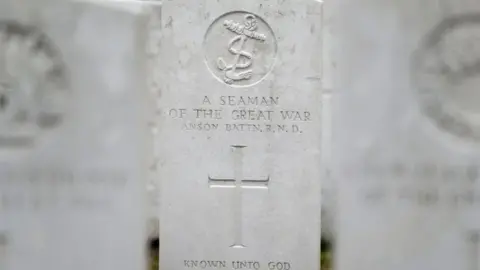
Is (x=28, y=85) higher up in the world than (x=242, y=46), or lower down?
lower down

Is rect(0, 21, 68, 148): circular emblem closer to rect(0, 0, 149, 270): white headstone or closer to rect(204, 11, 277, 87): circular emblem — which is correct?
rect(0, 0, 149, 270): white headstone

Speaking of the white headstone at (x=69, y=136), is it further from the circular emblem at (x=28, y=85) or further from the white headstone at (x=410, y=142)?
the white headstone at (x=410, y=142)

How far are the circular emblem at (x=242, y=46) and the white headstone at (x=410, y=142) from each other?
0.90 ft

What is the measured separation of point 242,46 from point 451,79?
779 millimetres

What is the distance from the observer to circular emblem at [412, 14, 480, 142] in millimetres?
2104

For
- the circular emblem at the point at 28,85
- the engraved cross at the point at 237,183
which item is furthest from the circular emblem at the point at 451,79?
the circular emblem at the point at 28,85

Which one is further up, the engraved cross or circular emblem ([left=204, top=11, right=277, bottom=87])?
circular emblem ([left=204, top=11, right=277, bottom=87])

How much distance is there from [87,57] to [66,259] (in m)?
0.74

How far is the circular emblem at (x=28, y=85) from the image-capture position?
2098 mm

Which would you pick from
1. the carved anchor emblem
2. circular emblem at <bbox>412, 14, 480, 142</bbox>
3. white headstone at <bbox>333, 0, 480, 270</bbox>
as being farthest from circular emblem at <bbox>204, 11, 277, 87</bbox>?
circular emblem at <bbox>412, 14, 480, 142</bbox>

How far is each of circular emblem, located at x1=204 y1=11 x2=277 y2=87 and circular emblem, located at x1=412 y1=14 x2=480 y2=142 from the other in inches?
21.4

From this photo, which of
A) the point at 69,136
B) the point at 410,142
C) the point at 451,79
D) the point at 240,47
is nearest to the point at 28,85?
the point at 69,136

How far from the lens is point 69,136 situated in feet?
6.88

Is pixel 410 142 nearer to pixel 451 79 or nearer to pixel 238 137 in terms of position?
pixel 451 79
